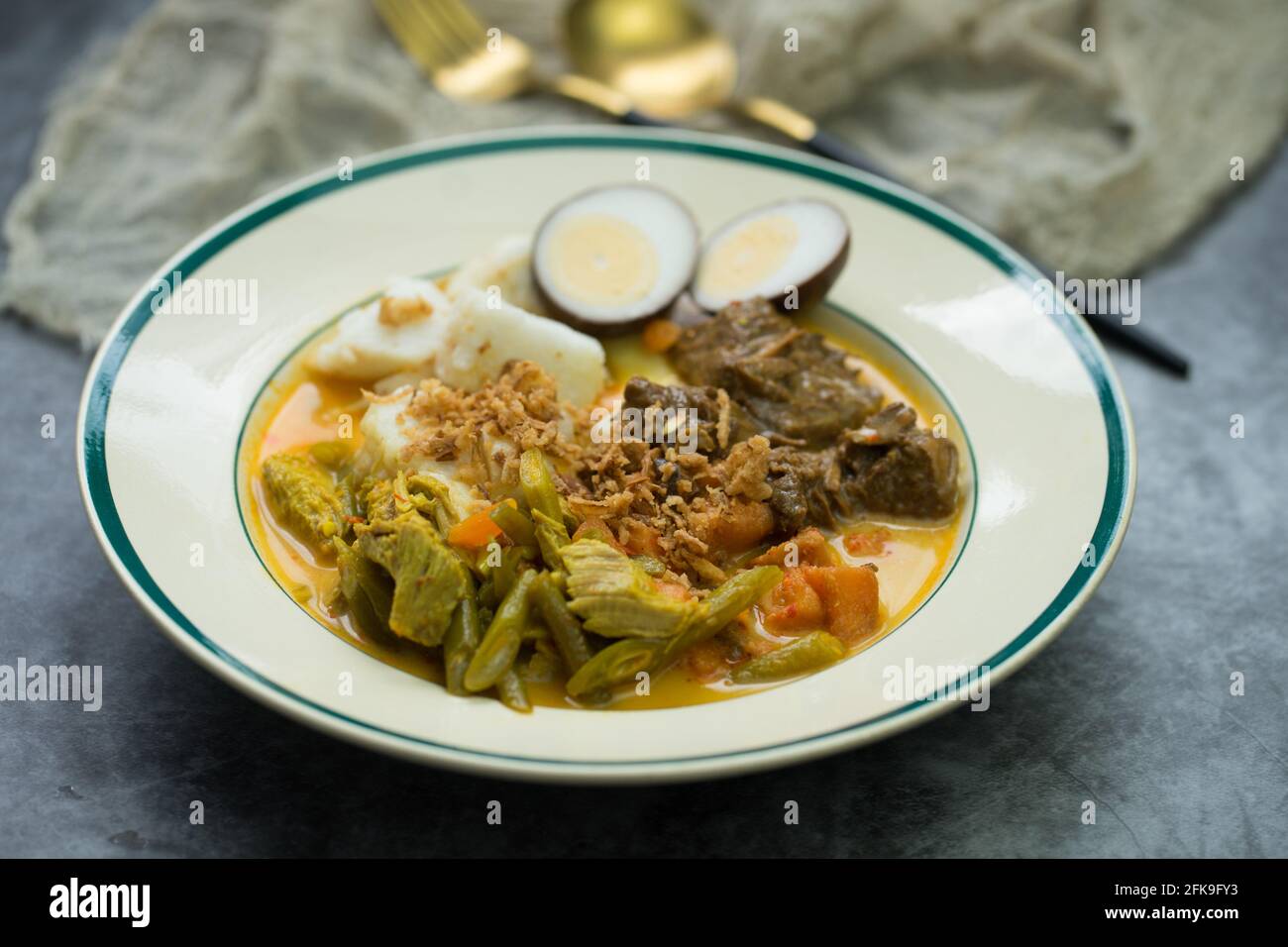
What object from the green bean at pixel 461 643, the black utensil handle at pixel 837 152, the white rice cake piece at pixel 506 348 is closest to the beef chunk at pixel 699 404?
the white rice cake piece at pixel 506 348

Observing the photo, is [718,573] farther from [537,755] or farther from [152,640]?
[152,640]

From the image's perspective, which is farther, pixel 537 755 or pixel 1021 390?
pixel 1021 390

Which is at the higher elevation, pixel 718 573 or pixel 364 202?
pixel 364 202

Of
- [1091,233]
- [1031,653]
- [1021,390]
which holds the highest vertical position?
[1091,233]

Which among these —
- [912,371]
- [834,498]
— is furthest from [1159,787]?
[912,371]

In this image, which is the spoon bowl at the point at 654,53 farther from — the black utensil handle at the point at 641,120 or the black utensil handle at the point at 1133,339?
the black utensil handle at the point at 1133,339

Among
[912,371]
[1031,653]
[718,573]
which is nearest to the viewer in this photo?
[1031,653]
